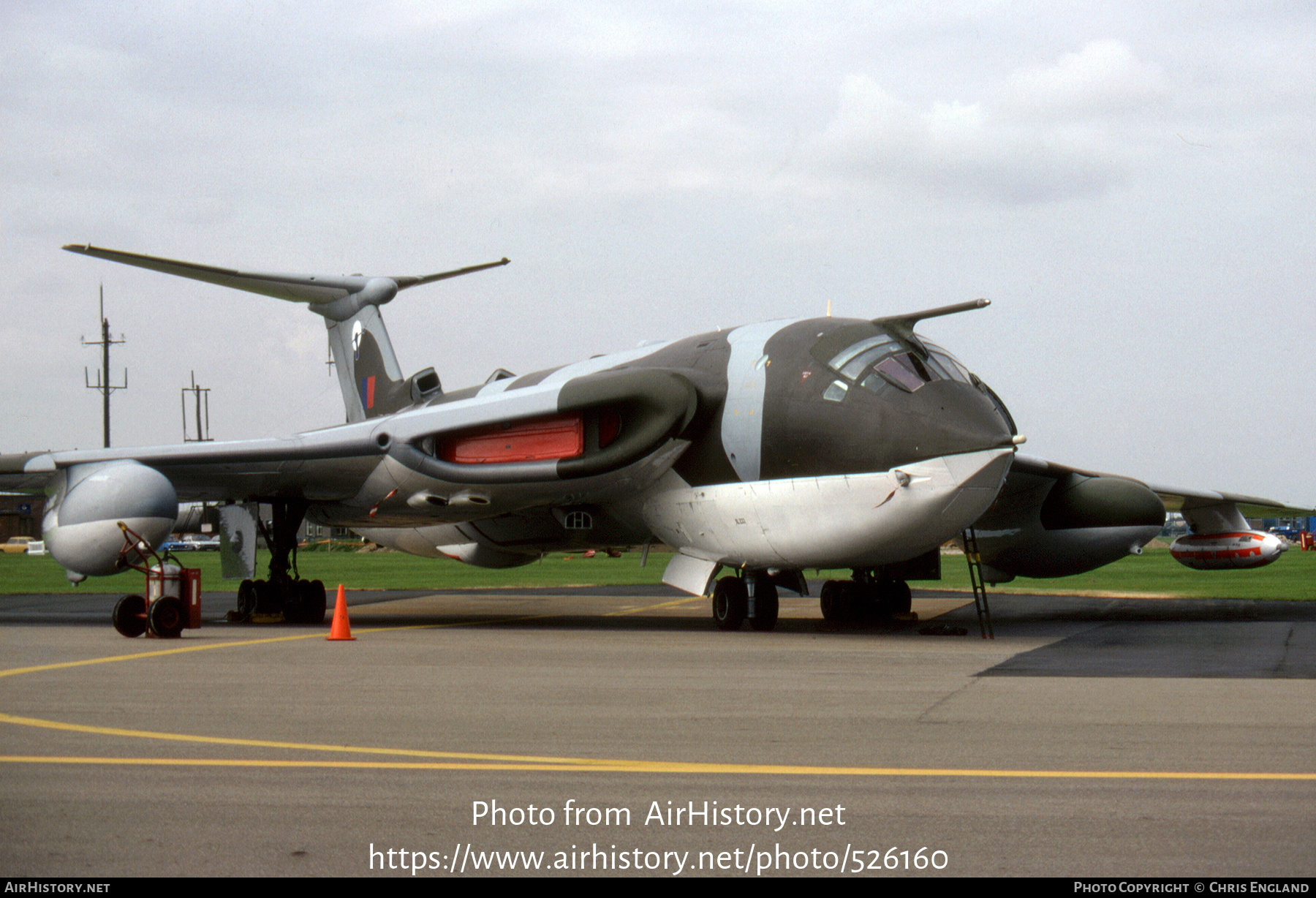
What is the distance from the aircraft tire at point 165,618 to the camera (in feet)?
51.3

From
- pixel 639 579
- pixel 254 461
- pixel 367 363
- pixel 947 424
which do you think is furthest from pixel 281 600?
pixel 639 579

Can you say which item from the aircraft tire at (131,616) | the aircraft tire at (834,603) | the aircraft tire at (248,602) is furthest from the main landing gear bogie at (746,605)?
the aircraft tire at (248,602)

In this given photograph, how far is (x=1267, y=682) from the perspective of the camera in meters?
10.4

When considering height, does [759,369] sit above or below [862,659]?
above

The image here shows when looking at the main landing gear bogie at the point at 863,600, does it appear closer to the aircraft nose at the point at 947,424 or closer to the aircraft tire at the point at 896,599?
the aircraft tire at the point at 896,599

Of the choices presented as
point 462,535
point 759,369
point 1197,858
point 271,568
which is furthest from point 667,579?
point 1197,858

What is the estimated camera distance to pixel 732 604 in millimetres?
16812

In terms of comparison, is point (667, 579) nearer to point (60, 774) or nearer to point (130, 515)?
point (130, 515)

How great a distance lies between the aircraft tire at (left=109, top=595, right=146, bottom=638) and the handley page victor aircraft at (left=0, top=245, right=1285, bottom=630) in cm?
63

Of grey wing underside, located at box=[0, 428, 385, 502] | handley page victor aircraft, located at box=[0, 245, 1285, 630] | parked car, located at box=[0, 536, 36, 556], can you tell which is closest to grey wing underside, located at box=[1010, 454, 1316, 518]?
handley page victor aircraft, located at box=[0, 245, 1285, 630]

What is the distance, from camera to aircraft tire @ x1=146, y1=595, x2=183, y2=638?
51.3 ft

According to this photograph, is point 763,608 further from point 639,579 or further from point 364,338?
point 639,579

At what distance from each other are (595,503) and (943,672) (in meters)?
7.87

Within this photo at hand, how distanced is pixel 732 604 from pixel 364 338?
410 inches
